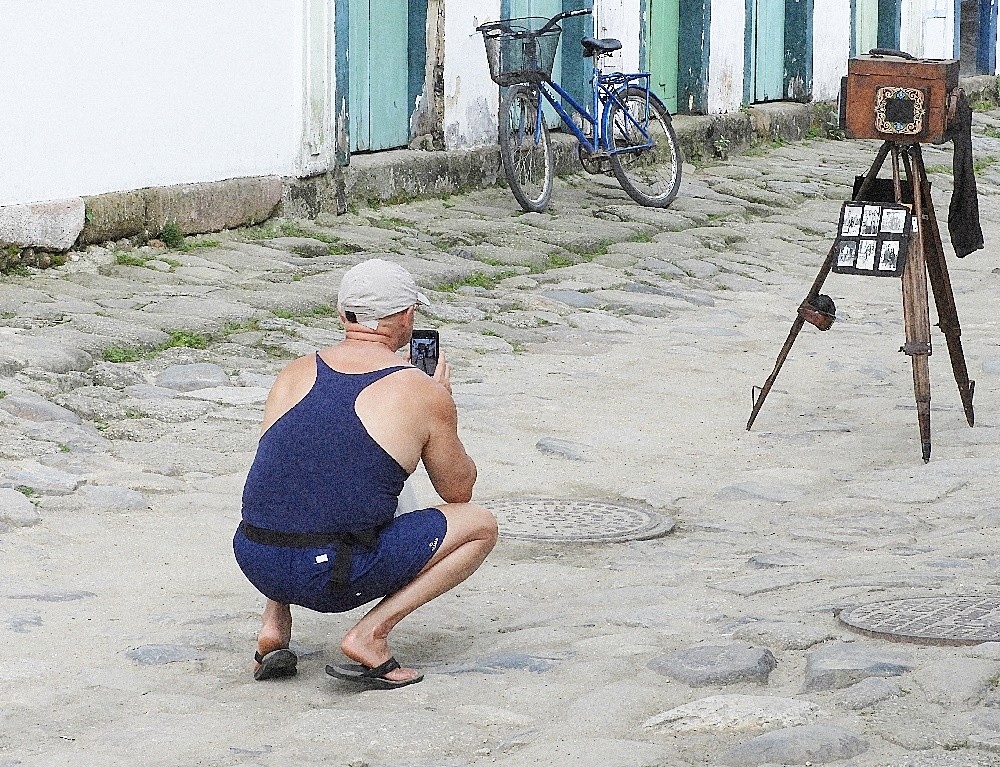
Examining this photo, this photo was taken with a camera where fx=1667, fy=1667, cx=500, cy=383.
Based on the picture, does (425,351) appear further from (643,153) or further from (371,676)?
(643,153)

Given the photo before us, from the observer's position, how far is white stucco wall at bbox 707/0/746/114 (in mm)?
15250

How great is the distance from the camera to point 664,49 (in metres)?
15.0

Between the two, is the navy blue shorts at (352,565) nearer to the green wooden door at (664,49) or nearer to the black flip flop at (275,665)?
the black flip flop at (275,665)

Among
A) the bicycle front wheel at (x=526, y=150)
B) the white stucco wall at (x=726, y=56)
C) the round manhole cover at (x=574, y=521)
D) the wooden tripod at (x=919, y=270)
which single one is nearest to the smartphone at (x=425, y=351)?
the round manhole cover at (x=574, y=521)

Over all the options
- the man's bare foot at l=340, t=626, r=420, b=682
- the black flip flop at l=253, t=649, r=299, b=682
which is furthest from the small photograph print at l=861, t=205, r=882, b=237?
the black flip flop at l=253, t=649, r=299, b=682

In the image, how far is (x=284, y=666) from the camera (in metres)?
3.81

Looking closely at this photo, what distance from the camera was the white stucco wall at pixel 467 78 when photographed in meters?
11.7

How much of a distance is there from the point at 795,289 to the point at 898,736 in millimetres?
6768

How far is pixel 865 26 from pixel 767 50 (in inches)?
105

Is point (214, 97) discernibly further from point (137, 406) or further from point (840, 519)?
point (840, 519)

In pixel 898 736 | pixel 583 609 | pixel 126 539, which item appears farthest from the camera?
pixel 126 539

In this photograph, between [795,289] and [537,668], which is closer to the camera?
[537,668]

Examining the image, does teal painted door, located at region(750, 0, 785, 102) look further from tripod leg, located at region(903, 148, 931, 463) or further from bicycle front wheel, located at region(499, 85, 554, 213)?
tripod leg, located at region(903, 148, 931, 463)

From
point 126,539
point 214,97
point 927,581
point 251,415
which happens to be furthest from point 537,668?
point 214,97
